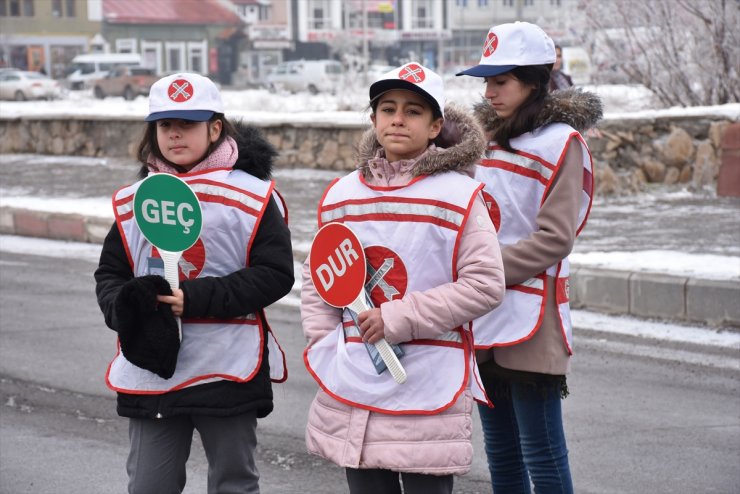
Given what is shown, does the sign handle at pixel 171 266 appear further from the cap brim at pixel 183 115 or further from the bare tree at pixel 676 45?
the bare tree at pixel 676 45

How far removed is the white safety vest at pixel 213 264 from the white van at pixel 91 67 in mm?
48247

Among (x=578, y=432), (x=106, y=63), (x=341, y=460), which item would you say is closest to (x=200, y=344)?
(x=341, y=460)

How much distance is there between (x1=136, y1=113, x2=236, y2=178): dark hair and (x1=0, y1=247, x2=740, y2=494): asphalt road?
73.7 inches

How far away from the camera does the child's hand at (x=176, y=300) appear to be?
3.26m

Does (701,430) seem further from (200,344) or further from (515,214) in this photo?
(200,344)

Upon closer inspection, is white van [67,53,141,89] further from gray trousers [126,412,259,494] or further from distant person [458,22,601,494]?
gray trousers [126,412,259,494]

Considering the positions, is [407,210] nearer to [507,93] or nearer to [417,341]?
[417,341]

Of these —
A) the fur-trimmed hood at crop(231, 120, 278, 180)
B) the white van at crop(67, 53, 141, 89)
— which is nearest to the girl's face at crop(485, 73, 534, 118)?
the fur-trimmed hood at crop(231, 120, 278, 180)

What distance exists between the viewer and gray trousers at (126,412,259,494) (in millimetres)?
3377

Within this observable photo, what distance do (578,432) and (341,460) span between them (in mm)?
2842

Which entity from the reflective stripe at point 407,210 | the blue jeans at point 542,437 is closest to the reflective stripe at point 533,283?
the blue jeans at point 542,437

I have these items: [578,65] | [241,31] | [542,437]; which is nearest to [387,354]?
[542,437]

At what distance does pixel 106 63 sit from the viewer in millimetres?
→ 54250

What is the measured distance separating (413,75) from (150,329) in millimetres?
1009
